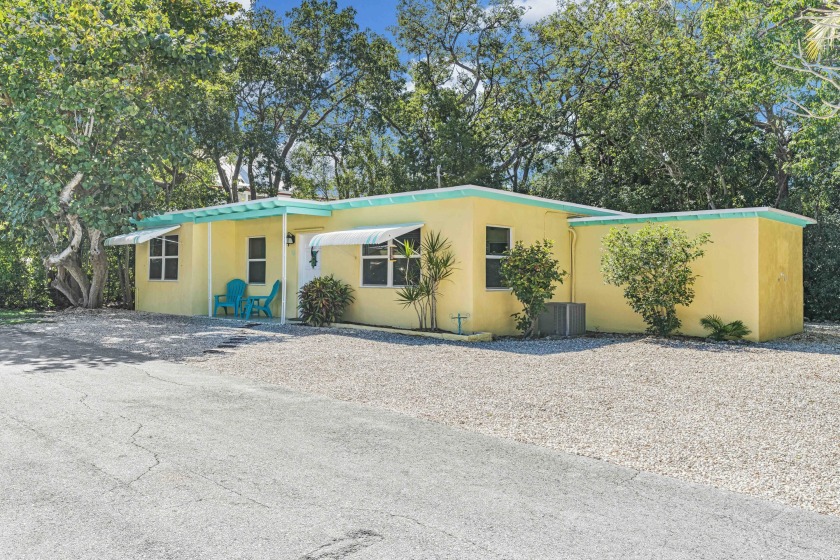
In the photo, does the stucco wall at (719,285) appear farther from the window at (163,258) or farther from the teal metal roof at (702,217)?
the window at (163,258)

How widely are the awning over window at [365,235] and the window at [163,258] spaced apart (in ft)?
18.0

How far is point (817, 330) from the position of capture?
14492 mm

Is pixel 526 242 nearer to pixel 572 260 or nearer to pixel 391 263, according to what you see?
pixel 572 260

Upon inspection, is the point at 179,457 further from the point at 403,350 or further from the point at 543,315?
the point at 543,315

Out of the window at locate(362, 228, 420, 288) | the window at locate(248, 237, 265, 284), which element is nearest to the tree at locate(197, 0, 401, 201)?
the window at locate(248, 237, 265, 284)

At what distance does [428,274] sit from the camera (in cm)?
1223

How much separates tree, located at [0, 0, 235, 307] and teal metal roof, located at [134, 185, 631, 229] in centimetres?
191

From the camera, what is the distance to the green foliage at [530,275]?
11.7m

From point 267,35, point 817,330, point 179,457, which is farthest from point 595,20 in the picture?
point 179,457

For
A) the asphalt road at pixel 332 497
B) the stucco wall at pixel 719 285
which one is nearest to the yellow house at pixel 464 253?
the stucco wall at pixel 719 285

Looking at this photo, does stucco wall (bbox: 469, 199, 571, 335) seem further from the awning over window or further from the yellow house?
the awning over window

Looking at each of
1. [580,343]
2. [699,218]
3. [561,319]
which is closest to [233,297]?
→ [561,319]

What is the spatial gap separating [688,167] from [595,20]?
6.52 m

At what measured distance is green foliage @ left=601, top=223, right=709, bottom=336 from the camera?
37.1ft
